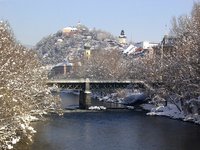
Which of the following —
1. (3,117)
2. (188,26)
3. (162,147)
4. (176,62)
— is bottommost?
(162,147)

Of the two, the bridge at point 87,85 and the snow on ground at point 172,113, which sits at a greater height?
the bridge at point 87,85

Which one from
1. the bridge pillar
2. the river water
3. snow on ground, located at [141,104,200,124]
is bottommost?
the river water

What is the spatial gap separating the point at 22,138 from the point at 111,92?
171 ft

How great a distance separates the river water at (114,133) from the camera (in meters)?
34.6

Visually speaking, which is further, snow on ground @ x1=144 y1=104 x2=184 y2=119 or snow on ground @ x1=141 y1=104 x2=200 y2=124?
snow on ground @ x1=144 y1=104 x2=184 y2=119

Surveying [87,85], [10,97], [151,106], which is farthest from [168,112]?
[10,97]

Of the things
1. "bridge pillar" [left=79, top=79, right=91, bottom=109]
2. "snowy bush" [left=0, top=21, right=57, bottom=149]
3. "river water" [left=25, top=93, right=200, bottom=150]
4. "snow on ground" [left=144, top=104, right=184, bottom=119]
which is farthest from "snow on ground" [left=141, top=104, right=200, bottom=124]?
"snowy bush" [left=0, top=21, right=57, bottom=149]

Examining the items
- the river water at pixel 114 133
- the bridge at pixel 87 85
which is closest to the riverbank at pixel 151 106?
the river water at pixel 114 133

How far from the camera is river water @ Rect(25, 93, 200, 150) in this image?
34.6 meters

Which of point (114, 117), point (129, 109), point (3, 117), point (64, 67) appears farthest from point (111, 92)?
point (64, 67)

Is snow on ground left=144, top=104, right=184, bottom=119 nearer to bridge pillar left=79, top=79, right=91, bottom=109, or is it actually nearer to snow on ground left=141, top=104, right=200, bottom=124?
snow on ground left=141, top=104, right=200, bottom=124

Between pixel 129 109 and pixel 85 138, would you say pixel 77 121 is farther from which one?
Result: pixel 129 109

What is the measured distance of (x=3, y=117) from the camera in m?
27.0

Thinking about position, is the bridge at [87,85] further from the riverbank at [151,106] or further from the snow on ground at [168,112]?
the snow on ground at [168,112]
